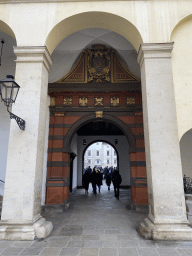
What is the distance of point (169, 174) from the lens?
12.6 feet

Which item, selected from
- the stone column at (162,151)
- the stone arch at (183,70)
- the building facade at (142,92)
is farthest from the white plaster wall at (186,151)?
the stone column at (162,151)

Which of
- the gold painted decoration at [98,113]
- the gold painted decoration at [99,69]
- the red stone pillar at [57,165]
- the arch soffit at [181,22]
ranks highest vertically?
the gold painted decoration at [99,69]

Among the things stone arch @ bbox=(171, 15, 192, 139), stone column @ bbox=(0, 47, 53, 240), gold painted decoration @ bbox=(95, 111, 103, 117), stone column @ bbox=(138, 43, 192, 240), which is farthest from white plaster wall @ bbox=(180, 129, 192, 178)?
stone column @ bbox=(0, 47, 53, 240)

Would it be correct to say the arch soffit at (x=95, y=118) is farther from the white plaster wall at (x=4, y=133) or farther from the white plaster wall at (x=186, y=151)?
the white plaster wall at (x=4, y=133)

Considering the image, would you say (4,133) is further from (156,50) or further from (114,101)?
(156,50)

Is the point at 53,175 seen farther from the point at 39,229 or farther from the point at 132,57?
the point at 132,57

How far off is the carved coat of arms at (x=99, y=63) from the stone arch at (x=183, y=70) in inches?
131

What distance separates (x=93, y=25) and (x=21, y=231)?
17.3ft

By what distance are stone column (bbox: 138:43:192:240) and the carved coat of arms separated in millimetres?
3177

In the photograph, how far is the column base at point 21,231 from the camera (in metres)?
3.57

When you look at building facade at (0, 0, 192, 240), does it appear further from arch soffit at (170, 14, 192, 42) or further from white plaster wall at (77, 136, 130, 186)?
white plaster wall at (77, 136, 130, 186)

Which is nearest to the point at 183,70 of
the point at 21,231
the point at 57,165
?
the point at 21,231

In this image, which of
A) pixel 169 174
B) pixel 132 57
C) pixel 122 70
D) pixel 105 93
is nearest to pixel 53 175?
pixel 105 93

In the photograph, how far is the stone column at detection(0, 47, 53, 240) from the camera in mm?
3693
